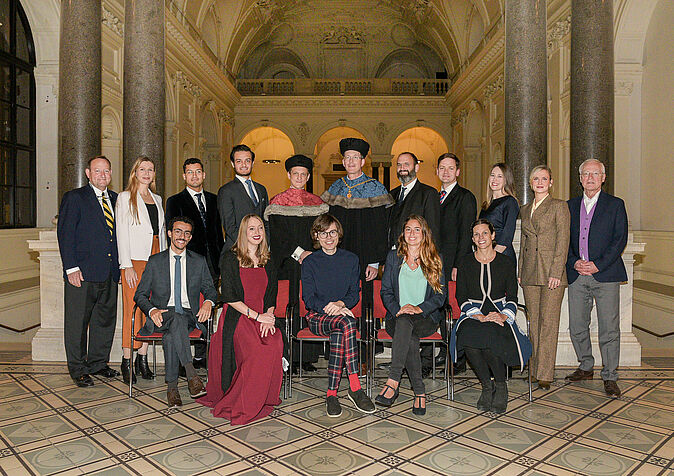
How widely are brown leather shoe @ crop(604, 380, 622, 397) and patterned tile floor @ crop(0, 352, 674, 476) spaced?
7 cm

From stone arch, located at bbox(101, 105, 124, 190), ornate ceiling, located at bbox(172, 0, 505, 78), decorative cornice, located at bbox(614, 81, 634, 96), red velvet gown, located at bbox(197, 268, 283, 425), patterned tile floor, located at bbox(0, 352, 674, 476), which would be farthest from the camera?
ornate ceiling, located at bbox(172, 0, 505, 78)

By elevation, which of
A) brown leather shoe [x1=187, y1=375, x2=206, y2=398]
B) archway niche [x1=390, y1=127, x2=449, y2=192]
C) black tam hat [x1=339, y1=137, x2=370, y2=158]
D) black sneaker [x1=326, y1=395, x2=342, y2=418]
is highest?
archway niche [x1=390, y1=127, x2=449, y2=192]

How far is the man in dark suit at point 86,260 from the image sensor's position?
5.35 metres

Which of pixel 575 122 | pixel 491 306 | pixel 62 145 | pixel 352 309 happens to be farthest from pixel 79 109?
pixel 575 122

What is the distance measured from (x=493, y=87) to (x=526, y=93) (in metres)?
12.5

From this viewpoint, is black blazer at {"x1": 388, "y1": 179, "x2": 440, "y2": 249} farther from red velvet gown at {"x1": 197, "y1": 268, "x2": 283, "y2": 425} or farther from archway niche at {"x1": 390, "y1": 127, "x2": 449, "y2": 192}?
archway niche at {"x1": 390, "y1": 127, "x2": 449, "y2": 192}

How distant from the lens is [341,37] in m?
27.8

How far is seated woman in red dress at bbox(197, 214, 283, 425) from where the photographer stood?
14.9 ft

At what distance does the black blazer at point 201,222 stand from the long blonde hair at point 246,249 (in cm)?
90

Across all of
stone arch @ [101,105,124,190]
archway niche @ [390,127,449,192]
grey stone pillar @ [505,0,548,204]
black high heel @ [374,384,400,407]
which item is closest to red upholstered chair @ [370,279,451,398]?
black high heel @ [374,384,400,407]

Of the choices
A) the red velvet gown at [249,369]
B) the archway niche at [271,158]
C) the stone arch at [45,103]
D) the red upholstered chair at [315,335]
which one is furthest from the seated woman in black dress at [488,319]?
the archway niche at [271,158]

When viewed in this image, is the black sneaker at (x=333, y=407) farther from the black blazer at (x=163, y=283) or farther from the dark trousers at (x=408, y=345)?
the black blazer at (x=163, y=283)

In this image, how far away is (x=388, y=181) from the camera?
87.5 feet

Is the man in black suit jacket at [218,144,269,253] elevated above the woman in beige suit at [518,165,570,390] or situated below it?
above
